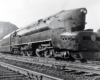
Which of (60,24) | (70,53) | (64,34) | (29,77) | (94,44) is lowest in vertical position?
(29,77)

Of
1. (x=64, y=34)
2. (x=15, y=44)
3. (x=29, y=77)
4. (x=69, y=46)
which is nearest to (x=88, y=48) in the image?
(x=69, y=46)

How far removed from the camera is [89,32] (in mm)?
7258

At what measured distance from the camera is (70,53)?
293 inches

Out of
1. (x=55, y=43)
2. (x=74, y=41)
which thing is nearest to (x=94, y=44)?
(x=74, y=41)

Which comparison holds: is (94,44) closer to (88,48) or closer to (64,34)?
(88,48)

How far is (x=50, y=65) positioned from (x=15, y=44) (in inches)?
340

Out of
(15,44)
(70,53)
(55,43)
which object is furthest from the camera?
(15,44)

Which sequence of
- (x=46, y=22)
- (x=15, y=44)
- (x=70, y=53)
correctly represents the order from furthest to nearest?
(x=15, y=44), (x=46, y=22), (x=70, y=53)

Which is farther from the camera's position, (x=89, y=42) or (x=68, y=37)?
(x=68, y=37)

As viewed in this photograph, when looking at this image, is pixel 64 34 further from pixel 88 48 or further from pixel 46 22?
pixel 46 22

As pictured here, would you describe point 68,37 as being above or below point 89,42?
above

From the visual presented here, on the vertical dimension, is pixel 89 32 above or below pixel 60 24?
below

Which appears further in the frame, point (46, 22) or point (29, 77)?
point (46, 22)

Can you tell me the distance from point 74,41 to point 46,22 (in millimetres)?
3793
